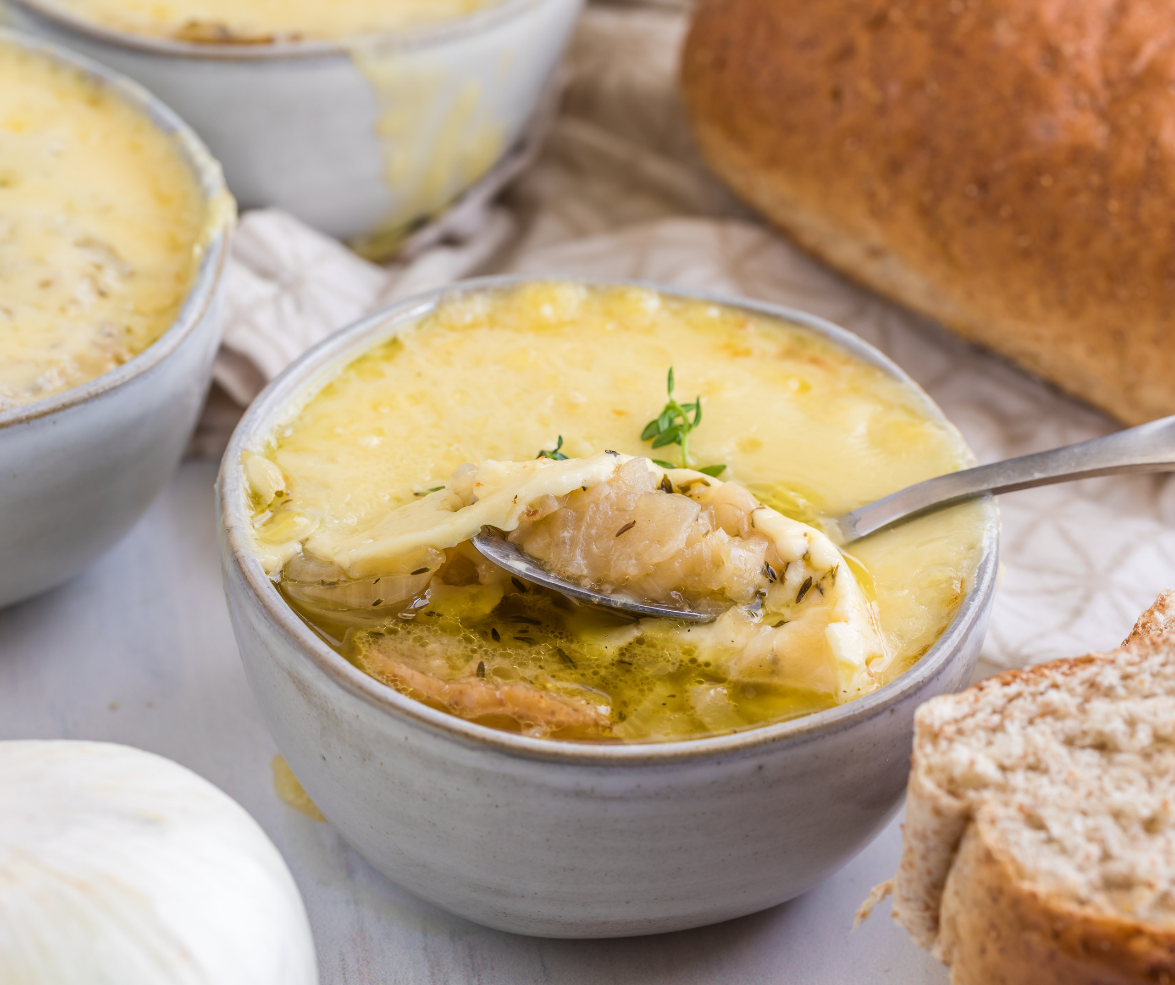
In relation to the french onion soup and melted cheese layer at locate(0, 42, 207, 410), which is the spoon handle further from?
melted cheese layer at locate(0, 42, 207, 410)

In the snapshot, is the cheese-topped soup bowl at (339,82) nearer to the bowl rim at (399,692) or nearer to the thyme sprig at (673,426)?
the bowl rim at (399,692)

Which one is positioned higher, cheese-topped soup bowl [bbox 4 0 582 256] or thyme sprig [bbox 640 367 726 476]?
thyme sprig [bbox 640 367 726 476]

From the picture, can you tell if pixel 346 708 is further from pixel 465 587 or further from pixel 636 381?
pixel 636 381

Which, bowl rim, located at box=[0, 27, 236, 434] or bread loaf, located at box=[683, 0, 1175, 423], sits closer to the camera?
bowl rim, located at box=[0, 27, 236, 434]

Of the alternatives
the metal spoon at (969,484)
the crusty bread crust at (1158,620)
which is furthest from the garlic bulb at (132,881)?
the crusty bread crust at (1158,620)

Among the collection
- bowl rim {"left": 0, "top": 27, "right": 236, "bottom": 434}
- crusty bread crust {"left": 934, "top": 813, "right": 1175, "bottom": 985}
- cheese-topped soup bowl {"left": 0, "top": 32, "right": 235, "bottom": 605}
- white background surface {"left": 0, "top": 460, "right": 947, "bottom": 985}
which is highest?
crusty bread crust {"left": 934, "top": 813, "right": 1175, "bottom": 985}

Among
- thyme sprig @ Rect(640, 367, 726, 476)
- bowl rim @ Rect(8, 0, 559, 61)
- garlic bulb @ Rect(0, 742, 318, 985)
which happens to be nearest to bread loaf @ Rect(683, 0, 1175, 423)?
bowl rim @ Rect(8, 0, 559, 61)

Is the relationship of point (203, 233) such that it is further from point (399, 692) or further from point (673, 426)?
point (399, 692)
